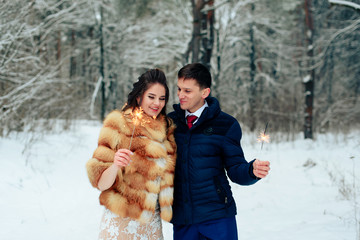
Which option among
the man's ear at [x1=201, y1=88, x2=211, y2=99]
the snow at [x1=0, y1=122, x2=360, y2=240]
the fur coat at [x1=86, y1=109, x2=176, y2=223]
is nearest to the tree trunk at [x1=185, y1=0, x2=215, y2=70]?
the snow at [x1=0, y1=122, x2=360, y2=240]

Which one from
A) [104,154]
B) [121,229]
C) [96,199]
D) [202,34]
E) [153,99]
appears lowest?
[96,199]

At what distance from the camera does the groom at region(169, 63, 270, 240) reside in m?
2.00

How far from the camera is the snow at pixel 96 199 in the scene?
387cm

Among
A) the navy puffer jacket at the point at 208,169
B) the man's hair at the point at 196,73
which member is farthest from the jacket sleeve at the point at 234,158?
the man's hair at the point at 196,73

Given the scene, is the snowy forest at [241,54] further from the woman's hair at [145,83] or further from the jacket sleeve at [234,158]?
the jacket sleeve at [234,158]

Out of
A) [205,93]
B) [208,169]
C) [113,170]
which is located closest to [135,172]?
[113,170]

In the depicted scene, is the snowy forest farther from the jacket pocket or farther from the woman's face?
the jacket pocket

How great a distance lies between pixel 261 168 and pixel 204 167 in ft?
1.35

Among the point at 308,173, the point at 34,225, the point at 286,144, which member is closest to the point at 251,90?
the point at 286,144

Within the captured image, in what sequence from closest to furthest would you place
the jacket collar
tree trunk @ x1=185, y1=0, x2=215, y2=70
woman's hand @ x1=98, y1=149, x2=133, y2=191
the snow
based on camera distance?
woman's hand @ x1=98, y1=149, x2=133, y2=191 → the jacket collar → the snow → tree trunk @ x1=185, y1=0, x2=215, y2=70

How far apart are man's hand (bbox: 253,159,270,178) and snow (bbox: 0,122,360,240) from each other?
0.61 meters

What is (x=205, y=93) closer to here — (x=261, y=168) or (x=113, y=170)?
(x=261, y=168)

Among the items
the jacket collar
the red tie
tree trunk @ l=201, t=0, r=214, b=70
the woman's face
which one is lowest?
the red tie

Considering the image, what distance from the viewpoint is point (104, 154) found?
77.7 inches
